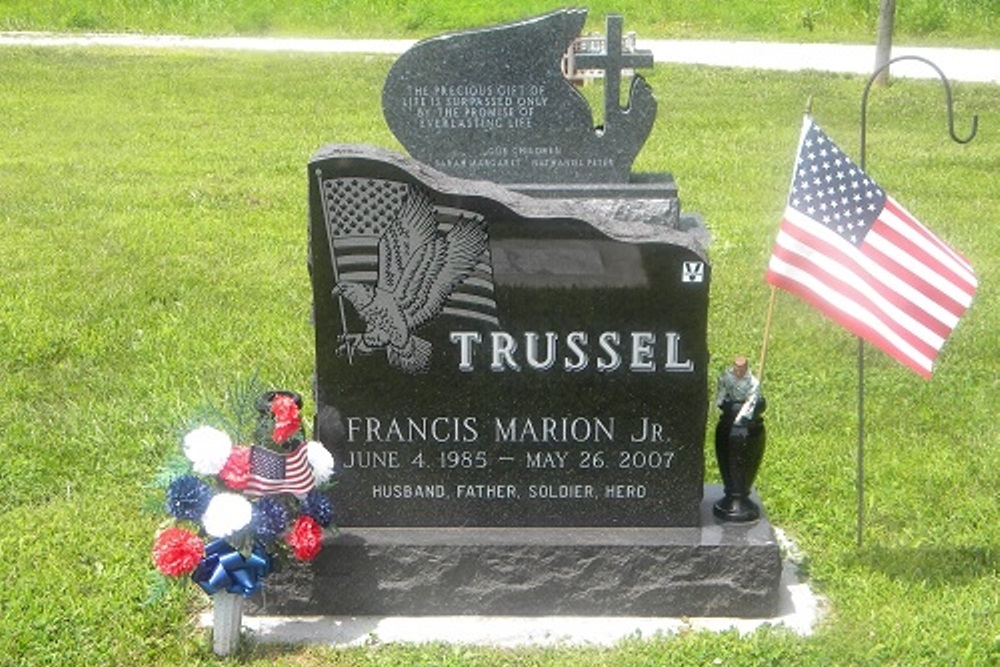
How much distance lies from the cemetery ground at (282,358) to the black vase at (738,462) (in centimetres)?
48

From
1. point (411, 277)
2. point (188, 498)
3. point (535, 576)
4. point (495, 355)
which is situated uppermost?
point (411, 277)

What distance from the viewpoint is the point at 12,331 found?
9461 mm

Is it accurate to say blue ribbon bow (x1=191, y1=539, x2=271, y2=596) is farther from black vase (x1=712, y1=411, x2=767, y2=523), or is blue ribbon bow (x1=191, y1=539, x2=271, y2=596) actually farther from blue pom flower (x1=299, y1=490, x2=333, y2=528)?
black vase (x1=712, y1=411, x2=767, y2=523)

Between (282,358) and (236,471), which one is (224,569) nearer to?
(236,471)

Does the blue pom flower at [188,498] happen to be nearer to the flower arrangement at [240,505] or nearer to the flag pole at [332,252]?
the flower arrangement at [240,505]

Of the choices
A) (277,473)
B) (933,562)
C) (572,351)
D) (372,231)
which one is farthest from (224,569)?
(933,562)

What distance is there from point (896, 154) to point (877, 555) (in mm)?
8981

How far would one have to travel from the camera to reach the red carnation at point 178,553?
18.1 ft

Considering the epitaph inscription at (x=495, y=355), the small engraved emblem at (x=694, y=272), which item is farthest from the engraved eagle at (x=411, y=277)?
the small engraved emblem at (x=694, y=272)

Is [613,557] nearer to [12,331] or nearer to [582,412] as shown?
→ [582,412]

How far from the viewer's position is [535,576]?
238 inches

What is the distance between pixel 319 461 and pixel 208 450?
437 mm

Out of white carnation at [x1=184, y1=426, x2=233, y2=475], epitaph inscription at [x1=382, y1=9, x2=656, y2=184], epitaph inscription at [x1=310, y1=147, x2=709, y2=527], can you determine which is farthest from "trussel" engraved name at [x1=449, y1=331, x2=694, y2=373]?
epitaph inscription at [x1=382, y1=9, x2=656, y2=184]

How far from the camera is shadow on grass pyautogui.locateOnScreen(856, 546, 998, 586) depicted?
6.35 metres
